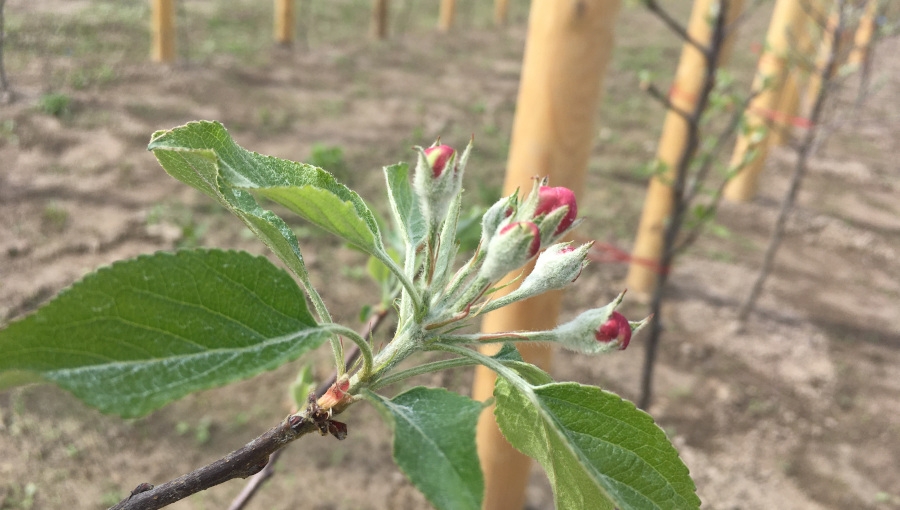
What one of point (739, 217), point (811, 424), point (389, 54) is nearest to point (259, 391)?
point (811, 424)

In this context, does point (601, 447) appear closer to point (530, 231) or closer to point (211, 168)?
point (530, 231)

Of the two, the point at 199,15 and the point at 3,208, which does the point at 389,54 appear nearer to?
the point at 199,15

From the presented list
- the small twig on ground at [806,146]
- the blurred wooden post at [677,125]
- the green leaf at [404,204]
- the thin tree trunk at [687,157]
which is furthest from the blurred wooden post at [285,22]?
the green leaf at [404,204]

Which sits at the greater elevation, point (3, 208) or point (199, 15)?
point (199, 15)

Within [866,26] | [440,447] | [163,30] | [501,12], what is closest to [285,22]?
[163,30]

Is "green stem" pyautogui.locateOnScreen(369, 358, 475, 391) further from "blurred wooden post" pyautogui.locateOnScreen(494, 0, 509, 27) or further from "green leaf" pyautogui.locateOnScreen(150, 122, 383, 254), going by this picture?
"blurred wooden post" pyautogui.locateOnScreen(494, 0, 509, 27)
